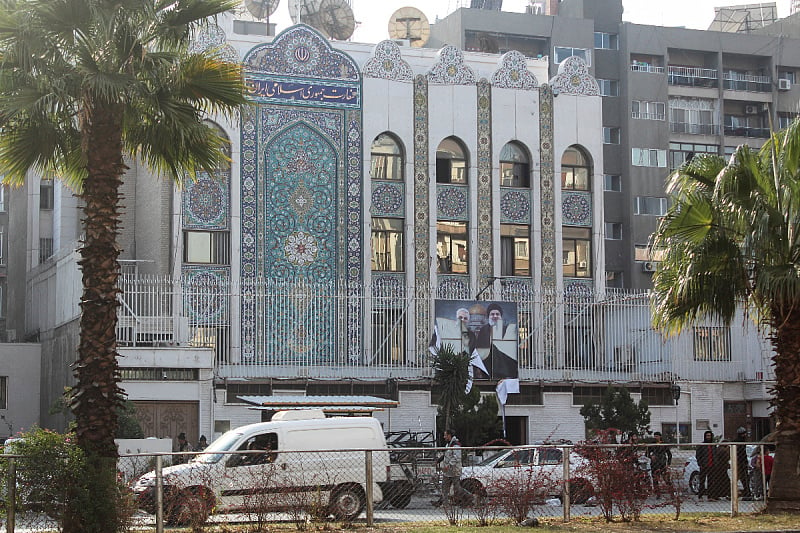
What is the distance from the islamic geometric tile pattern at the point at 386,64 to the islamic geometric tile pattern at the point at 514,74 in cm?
370

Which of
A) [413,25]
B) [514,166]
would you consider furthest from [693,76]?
[514,166]

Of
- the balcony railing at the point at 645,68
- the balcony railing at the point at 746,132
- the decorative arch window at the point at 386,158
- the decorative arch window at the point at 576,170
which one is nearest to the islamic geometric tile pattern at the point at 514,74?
the decorative arch window at the point at 576,170

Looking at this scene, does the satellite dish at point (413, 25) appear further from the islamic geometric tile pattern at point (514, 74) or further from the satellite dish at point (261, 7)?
the islamic geometric tile pattern at point (514, 74)

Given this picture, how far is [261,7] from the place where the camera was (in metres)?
49.3

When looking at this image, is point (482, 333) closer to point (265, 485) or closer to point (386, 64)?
point (386, 64)

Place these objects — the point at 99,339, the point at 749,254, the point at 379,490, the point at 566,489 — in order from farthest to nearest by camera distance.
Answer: the point at 749,254 → the point at 379,490 → the point at 566,489 → the point at 99,339

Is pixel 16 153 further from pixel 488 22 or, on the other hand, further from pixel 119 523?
pixel 488 22

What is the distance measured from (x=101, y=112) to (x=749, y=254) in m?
10.2

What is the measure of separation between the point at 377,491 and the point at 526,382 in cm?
2050

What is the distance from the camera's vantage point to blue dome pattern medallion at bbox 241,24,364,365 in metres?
40.9

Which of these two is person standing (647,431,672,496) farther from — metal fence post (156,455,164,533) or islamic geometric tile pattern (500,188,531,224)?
islamic geometric tile pattern (500,188,531,224)

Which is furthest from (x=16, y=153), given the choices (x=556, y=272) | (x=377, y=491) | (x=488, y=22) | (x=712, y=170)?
(x=488, y=22)

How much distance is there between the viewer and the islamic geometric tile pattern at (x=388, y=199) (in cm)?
4300

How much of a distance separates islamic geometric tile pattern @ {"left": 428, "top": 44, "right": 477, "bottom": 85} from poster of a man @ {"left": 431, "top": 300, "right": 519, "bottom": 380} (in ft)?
31.9
